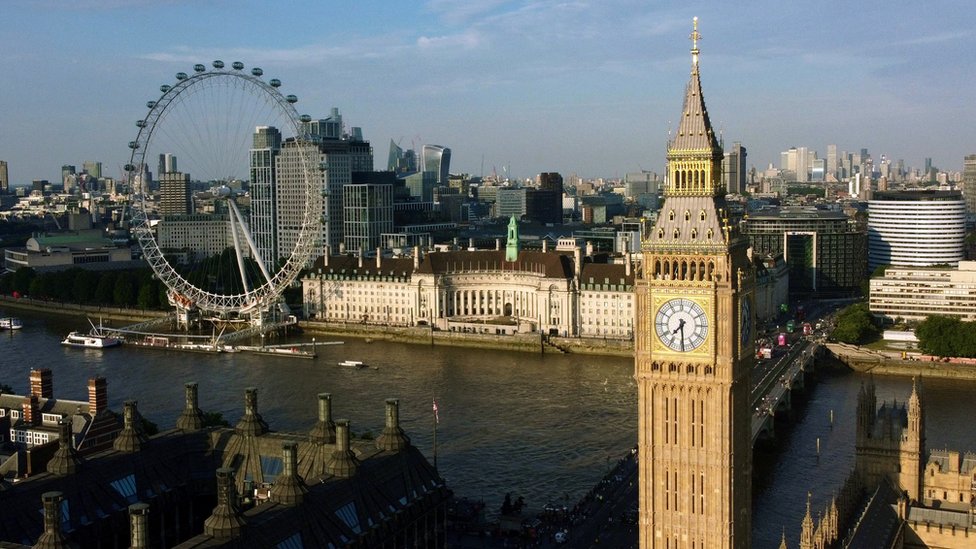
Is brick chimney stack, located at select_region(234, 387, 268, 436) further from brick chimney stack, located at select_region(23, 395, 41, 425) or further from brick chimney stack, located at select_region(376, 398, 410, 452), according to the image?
brick chimney stack, located at select_region(23, 395, 41, 425)

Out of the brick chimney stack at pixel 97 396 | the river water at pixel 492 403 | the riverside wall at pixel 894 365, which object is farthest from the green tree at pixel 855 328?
the brick chimney stack at pixel 97 396

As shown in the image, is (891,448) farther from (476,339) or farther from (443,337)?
(443,337)

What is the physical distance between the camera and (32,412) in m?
46.8

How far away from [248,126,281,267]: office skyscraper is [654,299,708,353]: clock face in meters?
117

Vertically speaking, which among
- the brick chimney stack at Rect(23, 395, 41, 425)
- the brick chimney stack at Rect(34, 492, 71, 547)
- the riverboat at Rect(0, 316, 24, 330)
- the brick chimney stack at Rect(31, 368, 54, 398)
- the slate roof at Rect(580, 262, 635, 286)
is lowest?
the riverboat at Rect(0, 316, 24, 330)

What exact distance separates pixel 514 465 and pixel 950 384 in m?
Answer: 33.0

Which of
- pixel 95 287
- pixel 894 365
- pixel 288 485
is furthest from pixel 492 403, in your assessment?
pixel 95 287

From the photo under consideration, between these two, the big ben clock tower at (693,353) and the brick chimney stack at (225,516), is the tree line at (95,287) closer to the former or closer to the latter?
the brick chimney stack at (225,516)

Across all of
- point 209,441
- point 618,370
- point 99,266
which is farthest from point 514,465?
point 99,266

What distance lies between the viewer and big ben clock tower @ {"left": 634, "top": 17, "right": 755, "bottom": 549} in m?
28.0

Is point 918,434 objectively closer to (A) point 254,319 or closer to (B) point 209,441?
(B) point 209,441

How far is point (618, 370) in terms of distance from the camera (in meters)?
75.1

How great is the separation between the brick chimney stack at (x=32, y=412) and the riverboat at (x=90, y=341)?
40.4m

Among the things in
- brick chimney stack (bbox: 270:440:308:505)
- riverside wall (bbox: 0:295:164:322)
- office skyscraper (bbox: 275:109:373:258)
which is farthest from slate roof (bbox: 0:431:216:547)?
office skyscraper (bbox: 275:109:373:258)
